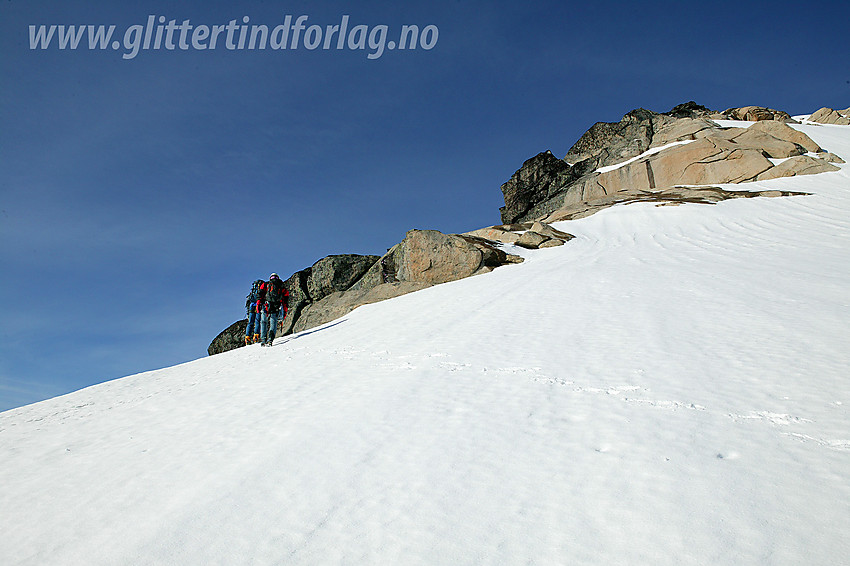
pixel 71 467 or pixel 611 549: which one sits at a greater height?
pixel 71 467

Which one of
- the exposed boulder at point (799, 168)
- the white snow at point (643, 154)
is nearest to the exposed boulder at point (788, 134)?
the exposed boulder at point (799, 168)

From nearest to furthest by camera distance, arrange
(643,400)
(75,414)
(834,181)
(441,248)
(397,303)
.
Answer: (643,400) → (75,414) → (397,303) → (441,248) → (834,181)

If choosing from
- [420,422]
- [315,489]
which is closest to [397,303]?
[420,422]

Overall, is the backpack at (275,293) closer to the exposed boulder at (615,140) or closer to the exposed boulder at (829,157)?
the exposed boulder at (829,157)

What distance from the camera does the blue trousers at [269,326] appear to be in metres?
13.7

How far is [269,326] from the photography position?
1389cm

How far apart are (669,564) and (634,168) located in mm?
53209

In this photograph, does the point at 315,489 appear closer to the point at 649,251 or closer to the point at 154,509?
the point at 154,509

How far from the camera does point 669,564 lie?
9.09 feet

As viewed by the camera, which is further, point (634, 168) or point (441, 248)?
point (634, 168)

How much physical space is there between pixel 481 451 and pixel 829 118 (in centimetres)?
10151

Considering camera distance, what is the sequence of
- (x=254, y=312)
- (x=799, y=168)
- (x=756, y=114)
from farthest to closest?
(x=756, y=114) → (x=799, y=168) → (x=254, y=312)

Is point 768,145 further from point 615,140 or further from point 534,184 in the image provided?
point 534,184

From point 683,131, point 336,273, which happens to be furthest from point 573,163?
point 336,273
